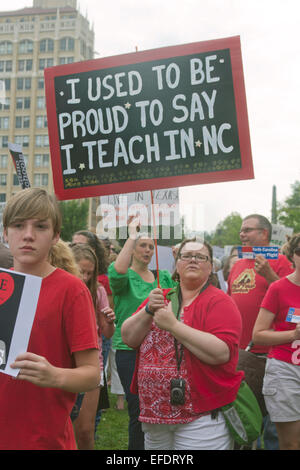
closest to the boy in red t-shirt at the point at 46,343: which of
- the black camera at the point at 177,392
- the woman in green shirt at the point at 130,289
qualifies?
the black camera at the point at 177,392

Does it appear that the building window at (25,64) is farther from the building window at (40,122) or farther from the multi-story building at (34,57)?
the building window at (40,122)

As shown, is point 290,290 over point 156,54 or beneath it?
beneath

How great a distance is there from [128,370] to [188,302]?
5.14ft

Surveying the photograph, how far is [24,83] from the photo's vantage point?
285 ft

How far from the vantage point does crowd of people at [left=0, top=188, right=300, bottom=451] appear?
2158 mm

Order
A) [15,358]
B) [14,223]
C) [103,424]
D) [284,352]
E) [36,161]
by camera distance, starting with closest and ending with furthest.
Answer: [15,358], [14,223], [284,352], [103,424], [36,161]

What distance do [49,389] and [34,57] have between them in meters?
92.5

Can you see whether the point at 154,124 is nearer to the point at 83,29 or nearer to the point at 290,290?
the point at 290,290

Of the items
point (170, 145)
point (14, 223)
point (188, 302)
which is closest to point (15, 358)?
point (14, 223)

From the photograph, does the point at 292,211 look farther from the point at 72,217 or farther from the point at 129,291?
the point at 129,291

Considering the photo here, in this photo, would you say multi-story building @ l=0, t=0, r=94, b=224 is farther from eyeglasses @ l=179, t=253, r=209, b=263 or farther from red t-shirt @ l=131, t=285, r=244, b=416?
red t-shirt @ l=131, t=285, r=244, b=416

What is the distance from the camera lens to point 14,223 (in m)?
2.26

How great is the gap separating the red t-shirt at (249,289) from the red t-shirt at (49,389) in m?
3.20

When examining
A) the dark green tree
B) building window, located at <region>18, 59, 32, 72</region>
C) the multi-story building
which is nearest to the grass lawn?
the dark green tree
